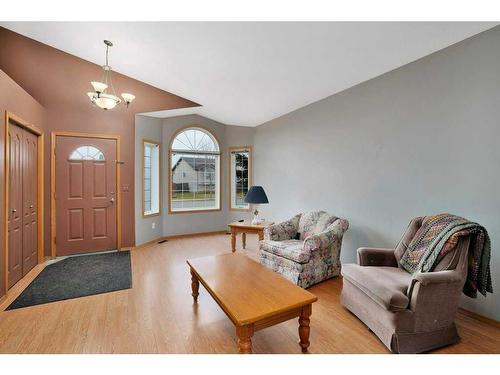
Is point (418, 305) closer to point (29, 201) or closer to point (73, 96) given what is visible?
point (29, 201)

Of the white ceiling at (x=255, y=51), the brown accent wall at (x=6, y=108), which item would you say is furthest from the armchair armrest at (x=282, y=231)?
the brown accent wall at (x=6, y=108)

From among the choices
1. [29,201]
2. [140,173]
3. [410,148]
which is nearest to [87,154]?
[140,173]

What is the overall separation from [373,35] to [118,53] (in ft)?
11.0

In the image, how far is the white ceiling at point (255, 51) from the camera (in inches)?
87.2

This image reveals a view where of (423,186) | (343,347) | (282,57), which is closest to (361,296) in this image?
(343,347)

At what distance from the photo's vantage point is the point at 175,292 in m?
2.73

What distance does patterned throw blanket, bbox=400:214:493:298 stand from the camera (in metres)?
1.83

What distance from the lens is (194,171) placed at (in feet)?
18.1

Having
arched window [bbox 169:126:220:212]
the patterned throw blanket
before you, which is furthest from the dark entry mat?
the patterned throw blanket

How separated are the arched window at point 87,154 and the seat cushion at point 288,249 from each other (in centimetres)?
324

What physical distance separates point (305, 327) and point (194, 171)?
438cm

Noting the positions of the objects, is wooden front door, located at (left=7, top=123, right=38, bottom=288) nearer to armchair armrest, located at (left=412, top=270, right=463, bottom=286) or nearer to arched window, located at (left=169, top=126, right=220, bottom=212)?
arched window, located at (left=169, top=126, right=220, bottom=212)

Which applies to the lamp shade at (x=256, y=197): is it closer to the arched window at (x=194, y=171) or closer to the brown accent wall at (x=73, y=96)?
the arched window at (x=194, y=171)
